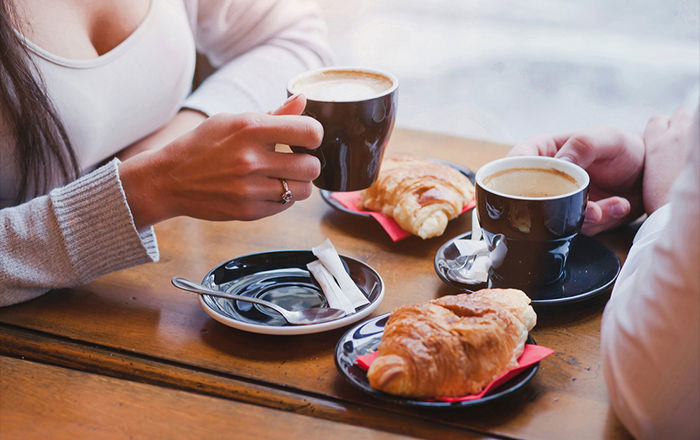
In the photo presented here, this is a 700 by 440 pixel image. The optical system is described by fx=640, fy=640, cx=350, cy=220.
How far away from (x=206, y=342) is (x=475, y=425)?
311 mm

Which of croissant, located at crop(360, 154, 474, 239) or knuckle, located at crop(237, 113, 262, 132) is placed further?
croissant, located at crop(360, 154, 474, 239)

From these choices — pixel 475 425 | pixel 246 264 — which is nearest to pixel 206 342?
pixel 246 264

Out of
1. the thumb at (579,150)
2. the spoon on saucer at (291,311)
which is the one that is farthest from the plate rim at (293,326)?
the thumb at (579,150)

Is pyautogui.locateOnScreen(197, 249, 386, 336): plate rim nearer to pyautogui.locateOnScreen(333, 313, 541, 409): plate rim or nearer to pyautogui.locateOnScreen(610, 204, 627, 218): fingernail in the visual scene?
pyautogui.locateOnScreen(333, 313, 541, 409): plate rim

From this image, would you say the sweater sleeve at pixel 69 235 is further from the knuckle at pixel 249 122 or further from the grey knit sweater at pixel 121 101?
the knuckle at pixel 249 122

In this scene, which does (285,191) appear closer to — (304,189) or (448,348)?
(304,189)

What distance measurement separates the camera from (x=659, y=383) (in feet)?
1.68

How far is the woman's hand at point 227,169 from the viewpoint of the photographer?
76 centimetres

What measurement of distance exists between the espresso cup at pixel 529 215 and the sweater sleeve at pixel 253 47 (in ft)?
2.04

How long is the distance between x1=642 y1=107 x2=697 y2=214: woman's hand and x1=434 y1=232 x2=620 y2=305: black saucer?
115mm

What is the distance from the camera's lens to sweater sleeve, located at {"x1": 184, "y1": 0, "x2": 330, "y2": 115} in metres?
1.27

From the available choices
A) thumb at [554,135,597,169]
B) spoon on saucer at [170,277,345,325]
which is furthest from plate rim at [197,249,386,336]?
thumb at [554,135,597,169]

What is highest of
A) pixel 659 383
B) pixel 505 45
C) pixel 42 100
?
pixel 42 100

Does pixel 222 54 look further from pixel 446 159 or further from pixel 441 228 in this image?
pixel 441 228
